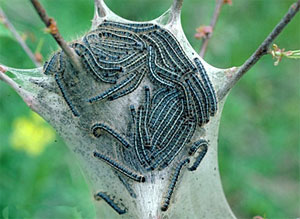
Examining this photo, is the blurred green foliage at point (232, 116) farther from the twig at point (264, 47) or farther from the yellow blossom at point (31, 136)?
the twig at point (264, 47)

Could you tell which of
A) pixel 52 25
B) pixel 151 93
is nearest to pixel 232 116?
pixel 151 93

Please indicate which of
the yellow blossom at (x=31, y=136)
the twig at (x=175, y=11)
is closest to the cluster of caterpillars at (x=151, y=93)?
the twig at (x=175, y=11)

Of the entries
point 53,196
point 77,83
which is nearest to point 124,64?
point 77,83

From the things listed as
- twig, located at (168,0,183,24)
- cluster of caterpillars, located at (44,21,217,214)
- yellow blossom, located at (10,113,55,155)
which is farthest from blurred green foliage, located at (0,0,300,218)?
twig, located at (168,0,183,24)

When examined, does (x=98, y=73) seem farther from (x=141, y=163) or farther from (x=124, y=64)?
(x=141, y=163)

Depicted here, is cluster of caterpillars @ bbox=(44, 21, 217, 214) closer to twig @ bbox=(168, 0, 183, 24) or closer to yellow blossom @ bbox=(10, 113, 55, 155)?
twig @ bbox=(168, 0, 183, 24)
